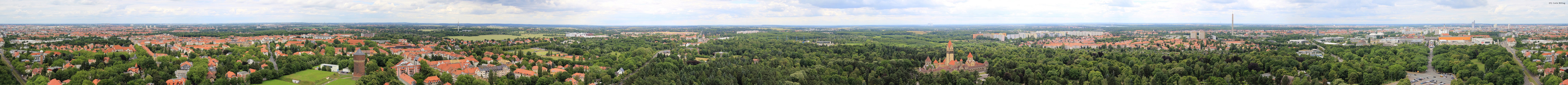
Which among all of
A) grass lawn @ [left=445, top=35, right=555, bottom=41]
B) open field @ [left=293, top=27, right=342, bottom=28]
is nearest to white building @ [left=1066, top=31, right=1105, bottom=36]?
grass lawn @ [left=445, top=35, right=555, bottom=41]

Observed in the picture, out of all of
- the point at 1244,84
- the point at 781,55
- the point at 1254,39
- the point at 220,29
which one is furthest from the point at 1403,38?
the point at 220,29

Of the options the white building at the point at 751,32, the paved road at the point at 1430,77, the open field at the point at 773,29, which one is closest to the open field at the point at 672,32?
the white building at the point at 751,32

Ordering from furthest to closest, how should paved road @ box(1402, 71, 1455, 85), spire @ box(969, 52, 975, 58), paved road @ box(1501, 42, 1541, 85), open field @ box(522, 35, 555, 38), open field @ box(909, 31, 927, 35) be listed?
1. open field @ box(909, 31, 927, 35)
2. open field @ box(522, 35, 555, 38)
3. spire @ box(969, 52, 975, 58)
4. paved road @ box(1402, 71, 1455, 85)
5. paved road @ box(1501, 42, 1541, 85)

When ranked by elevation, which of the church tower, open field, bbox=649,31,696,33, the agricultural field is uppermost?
open field, bbox=649,31,696,33

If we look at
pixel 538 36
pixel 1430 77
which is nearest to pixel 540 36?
pixel 538 36

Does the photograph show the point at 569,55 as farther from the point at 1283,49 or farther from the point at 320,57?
the point at 1283,49

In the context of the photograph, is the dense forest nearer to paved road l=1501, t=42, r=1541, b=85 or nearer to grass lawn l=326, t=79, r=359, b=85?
paved road l=1501, t=42, r=1541, b=85
